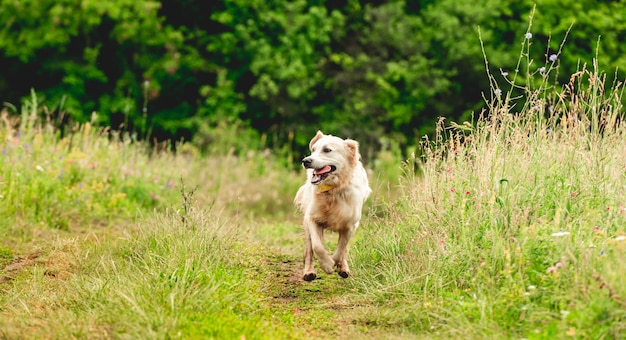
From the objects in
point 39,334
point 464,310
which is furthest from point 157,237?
point 464,310

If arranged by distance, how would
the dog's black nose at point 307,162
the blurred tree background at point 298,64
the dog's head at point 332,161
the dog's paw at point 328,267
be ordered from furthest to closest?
1. the blurred tree background at point 298,64
2. the dog's head at point 332,161
3. the dog's black nose at point 307,162
4. the dog's paw at point 328,267

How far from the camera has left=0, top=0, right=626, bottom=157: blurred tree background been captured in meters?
20.1

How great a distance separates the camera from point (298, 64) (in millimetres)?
20094

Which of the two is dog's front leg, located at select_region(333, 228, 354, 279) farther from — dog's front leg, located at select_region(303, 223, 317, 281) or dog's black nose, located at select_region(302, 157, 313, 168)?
dog's black nose, located at select_region(302, 157, 313, 168)

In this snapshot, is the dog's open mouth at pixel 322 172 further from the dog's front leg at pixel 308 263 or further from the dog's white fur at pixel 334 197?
the dog's front leg at pixel 308 263

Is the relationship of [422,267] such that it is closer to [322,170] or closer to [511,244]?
[511,244]

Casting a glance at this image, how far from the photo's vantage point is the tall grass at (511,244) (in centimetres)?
504

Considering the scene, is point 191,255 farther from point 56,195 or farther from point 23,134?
point 23,134

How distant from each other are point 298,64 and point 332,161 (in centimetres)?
1309

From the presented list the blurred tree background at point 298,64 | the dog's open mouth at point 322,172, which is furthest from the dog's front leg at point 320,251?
the blurred tree background at point 298,64

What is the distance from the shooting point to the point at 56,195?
9.95 meters

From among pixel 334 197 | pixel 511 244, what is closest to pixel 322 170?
pixel 334 197

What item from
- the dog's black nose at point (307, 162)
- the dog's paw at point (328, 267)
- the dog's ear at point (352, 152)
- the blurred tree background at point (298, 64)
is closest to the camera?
the dog's paw at point (328, 267)

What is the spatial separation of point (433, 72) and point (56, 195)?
42.0 ft
